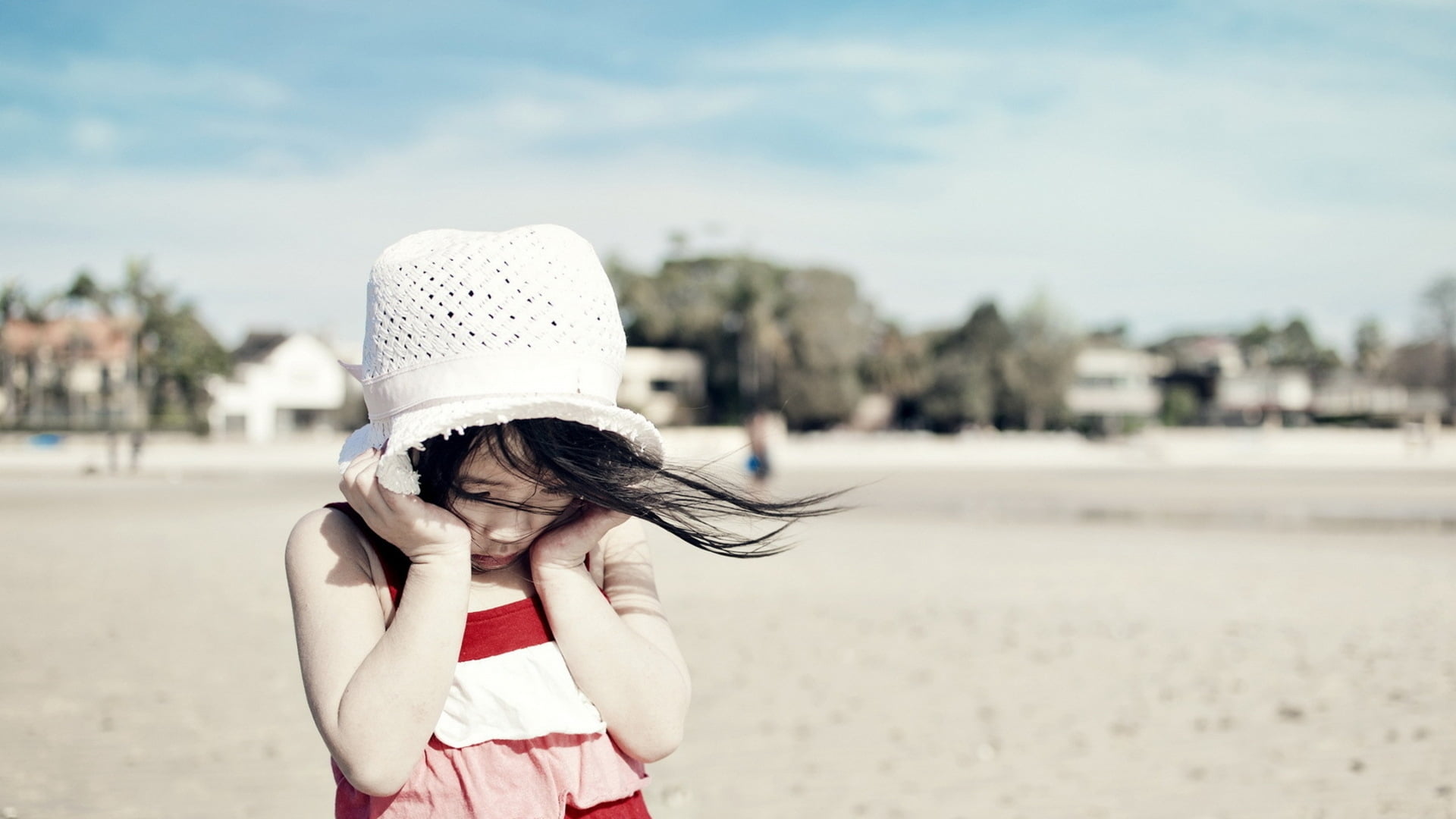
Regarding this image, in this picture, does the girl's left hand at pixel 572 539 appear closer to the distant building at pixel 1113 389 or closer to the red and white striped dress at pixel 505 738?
the red and white striped dress at pixel 505 738

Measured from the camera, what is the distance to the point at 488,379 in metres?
1.44

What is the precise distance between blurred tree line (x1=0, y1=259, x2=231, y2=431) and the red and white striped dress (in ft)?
227

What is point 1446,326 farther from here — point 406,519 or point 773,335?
point 406,519

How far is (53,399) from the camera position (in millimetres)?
69062

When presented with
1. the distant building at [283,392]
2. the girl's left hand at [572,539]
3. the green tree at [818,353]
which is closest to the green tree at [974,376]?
the green tree at [818,353]

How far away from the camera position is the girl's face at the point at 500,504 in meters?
1.49

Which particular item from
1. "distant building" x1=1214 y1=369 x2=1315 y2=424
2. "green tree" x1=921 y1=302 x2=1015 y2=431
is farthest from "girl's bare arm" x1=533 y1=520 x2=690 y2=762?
"distant building" x1=1214 y1=369 x2=1315 y2=424

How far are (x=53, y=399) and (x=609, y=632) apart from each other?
77848mm

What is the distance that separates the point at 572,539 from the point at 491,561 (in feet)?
0.43

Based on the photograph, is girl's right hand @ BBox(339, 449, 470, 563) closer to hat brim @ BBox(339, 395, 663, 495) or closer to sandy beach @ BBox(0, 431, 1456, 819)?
hat brim @ BBox(339, 395, 663, 495)

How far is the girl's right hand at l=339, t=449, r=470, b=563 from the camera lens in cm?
141

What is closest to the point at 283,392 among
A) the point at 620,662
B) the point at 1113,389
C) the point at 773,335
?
the point at 773,335

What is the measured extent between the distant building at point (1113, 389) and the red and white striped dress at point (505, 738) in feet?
304

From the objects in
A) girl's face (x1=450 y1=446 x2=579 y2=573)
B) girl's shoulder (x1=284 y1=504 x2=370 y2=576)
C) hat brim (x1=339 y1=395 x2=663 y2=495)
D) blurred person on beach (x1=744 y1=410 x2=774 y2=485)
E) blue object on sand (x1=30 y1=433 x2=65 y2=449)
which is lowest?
blue object on sand (x1=30 y1=433 x2=65 y2=449)
